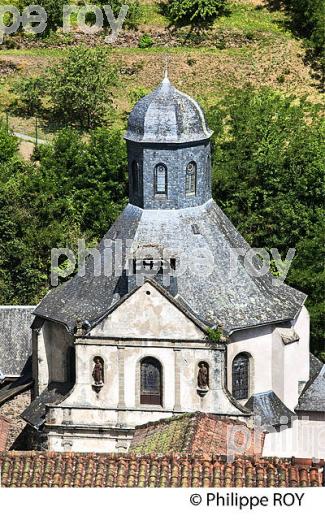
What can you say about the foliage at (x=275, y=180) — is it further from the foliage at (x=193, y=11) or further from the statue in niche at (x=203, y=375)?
the foliage at (x=193, y=11)

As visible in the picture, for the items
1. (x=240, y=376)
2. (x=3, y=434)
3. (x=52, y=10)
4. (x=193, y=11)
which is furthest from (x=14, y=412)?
(x=193, y=11)

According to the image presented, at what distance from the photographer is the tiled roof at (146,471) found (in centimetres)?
4625

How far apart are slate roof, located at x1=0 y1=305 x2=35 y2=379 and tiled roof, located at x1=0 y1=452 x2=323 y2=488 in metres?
24.9

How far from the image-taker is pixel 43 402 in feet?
219

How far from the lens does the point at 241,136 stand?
96500 mm

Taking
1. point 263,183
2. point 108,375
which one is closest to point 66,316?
point 108,375

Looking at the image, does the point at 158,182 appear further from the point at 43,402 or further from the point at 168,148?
the point at 43,402

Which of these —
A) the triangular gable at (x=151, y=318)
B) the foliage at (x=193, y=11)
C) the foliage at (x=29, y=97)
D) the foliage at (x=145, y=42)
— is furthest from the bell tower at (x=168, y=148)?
the foliage at (x=193, y=11)

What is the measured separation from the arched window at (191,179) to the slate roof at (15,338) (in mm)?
10597

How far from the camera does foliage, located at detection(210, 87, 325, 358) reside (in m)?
→ 84.8

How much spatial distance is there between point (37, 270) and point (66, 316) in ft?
80.0

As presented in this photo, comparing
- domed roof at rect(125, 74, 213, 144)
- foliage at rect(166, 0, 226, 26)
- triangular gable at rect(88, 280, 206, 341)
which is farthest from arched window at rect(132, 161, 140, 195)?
foliage at rect(166, 0, 226, 26)

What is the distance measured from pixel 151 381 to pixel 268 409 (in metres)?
5.21
